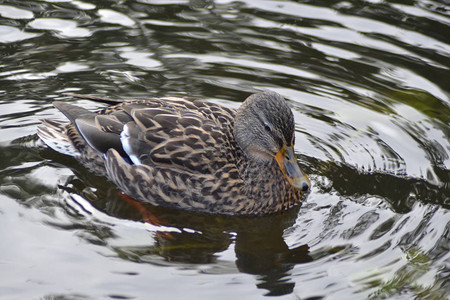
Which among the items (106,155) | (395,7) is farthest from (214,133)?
(395,7)

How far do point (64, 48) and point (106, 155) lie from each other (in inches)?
113

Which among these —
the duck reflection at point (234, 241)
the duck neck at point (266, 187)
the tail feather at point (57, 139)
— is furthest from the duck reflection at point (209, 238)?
the tail feather at point (57, 139)

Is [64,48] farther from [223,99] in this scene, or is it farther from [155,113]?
[155,113]

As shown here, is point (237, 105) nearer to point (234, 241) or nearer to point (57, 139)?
point (57, 139)

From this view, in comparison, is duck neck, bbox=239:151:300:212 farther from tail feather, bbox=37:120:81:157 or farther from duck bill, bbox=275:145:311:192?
tail feather, bbox=37:120:81:157

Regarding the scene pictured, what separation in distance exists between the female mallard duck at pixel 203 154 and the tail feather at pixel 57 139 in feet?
1.21

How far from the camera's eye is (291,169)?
23.6 ft

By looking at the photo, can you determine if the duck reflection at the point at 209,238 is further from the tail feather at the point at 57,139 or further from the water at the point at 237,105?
the tail feather at the point at 57,139

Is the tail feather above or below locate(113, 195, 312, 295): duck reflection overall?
above

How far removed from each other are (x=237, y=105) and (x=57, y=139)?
229 cm

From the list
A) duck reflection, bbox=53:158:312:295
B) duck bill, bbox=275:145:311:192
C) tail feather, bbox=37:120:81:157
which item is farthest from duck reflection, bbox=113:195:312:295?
tail feather, bbox=37:120:81:157

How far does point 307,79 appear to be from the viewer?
9.48 meters

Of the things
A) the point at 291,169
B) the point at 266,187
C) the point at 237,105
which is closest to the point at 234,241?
the point at 266,187

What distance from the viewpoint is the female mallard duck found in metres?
7.21
